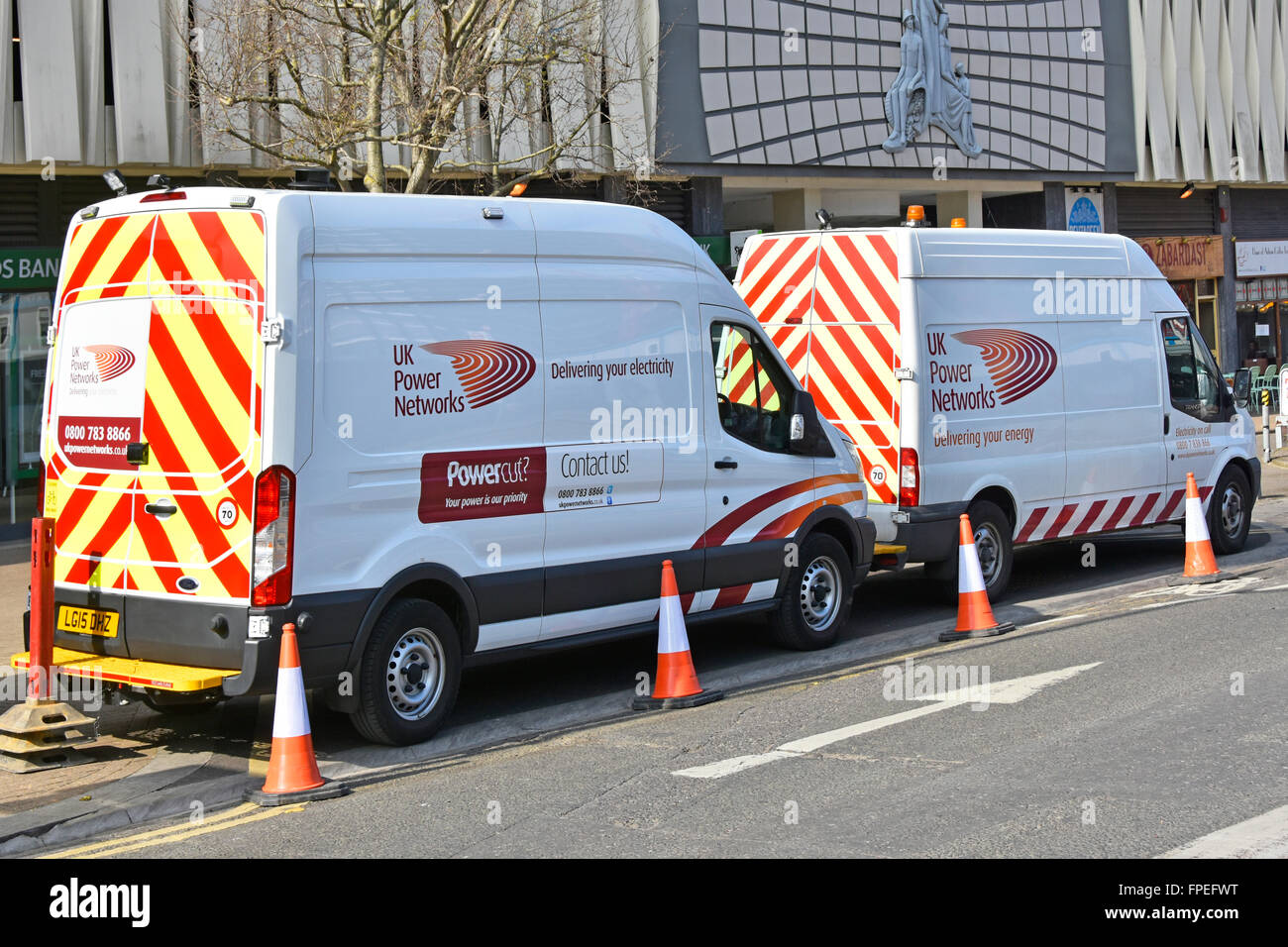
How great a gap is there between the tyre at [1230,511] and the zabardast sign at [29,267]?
12738 mm

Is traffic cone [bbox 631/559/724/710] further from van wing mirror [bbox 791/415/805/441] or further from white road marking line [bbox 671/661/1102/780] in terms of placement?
van wing mirror [bbox 791/415/805/441]

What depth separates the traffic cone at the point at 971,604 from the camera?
10195 millimetres

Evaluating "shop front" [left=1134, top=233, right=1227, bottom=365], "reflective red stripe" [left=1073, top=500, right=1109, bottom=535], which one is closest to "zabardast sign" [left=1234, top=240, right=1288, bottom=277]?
"shop front" [left=1134, top=233, right=1227, bottom=365]

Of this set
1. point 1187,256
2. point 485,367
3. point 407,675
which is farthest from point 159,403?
point 1187,256

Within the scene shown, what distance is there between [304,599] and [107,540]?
1.26 m

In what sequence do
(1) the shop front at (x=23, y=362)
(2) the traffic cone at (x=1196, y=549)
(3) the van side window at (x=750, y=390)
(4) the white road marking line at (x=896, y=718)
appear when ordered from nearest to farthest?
1. (4) the white road marking line at (x=896, y=718)
2. (3) the van side window at (x=750, y=390)
3. (2) the traffic cone at (x=1196, y=549)
4. (1) the shop front at (x=23, y=362)

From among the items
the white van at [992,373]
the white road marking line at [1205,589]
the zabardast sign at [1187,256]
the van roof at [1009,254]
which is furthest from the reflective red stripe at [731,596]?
the zabardast sign at [1187,256]

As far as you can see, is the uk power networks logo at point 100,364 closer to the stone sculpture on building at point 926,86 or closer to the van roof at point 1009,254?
the van roof at point 1009,254

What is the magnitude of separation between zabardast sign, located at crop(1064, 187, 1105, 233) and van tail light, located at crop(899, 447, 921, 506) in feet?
63.7

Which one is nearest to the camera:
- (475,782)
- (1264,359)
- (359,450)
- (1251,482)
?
(475,782)

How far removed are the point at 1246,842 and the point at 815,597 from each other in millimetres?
4860

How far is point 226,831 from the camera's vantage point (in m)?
→ 6.32

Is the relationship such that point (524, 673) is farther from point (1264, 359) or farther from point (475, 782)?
point (1264, 359)

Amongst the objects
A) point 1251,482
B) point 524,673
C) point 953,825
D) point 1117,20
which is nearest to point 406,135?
point 524,673
